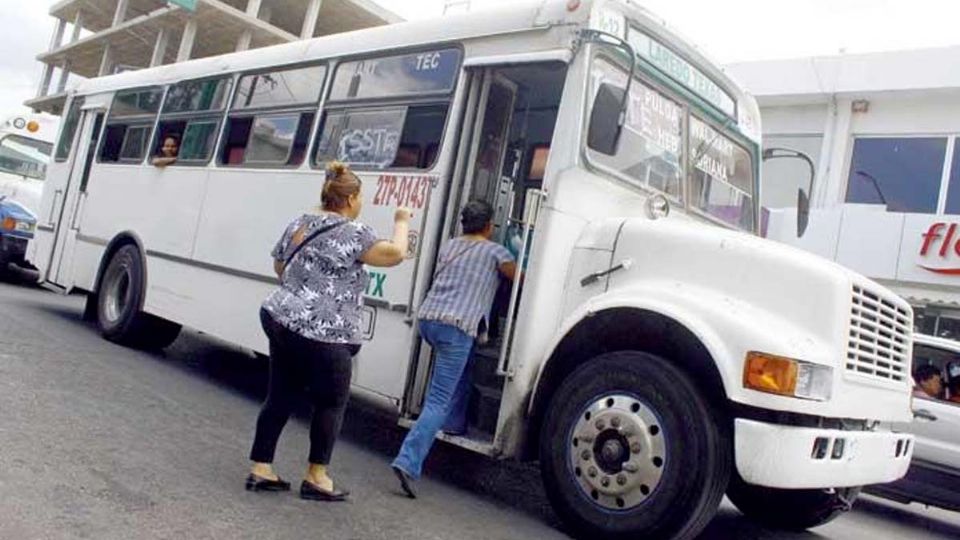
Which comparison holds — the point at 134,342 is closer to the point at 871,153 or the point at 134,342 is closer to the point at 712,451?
the point at 712,451

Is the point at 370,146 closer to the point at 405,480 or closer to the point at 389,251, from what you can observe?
the point at 389,251

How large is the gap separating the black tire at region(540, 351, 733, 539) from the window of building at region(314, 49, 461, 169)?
202cm

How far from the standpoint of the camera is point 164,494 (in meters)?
4.16

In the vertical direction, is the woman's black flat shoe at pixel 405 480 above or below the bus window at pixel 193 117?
below

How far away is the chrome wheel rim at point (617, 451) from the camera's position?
4.16m

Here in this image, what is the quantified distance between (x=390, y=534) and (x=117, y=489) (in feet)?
4.38

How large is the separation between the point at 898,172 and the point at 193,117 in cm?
1359

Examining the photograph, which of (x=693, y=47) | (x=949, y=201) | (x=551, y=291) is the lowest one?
(x=551, y=291)

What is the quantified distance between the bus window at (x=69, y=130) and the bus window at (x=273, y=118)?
3.75 metres

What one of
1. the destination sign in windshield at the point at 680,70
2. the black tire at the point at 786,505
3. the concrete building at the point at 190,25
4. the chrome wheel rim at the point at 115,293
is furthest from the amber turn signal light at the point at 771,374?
A: the concrete building at the point at 190,25

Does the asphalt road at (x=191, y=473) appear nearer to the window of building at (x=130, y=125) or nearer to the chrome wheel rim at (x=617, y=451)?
the chrome wheel rim at (x=617, y=451)

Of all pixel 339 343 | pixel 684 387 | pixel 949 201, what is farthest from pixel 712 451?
pixel 949 201

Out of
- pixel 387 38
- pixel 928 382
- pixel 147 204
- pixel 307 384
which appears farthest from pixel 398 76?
pixel 928 382

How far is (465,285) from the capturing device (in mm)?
4848
